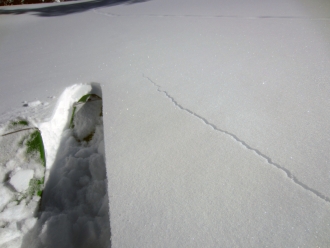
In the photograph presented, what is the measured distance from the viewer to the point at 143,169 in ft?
2.69

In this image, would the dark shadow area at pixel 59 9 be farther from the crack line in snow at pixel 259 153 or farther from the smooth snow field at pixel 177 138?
the crack line in snow at pixel 259 153

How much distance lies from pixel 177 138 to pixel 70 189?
0.46 m

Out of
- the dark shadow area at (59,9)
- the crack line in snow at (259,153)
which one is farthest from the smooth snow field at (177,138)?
the dark shadow area at (59,9)

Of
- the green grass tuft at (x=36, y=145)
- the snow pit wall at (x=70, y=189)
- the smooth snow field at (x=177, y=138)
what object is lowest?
the snow pit wall at (x=70, y=189)

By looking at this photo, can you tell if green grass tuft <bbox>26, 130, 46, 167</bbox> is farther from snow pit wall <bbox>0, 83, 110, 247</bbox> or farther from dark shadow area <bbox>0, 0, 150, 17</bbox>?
dark shadow area <bbox>0, 0, 150, 17</bbox>

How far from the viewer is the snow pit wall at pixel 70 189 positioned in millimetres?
809

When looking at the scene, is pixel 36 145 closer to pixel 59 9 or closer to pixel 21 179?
pixel 21 179

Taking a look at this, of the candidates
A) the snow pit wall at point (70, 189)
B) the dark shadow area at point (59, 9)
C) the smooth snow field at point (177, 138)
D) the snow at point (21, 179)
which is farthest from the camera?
the dark shadow area at point (59, 9)

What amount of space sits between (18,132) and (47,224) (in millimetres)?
419

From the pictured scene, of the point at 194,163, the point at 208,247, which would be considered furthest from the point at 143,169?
the point at 208,247

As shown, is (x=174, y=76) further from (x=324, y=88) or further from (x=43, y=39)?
(x=43, y=39)

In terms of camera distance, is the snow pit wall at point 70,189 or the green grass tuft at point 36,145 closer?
the snow pit wall at point 70,189

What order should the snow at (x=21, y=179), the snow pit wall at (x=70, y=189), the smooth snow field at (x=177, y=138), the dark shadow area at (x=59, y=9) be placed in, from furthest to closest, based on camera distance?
the dark shadow area at (x=59, y=9), the snow at (x=21, y=179), the snow pit wall at (x=70, y=189), the smooth snow field at (x=177, y=138)

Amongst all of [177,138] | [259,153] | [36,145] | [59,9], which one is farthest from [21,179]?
[59,9]
